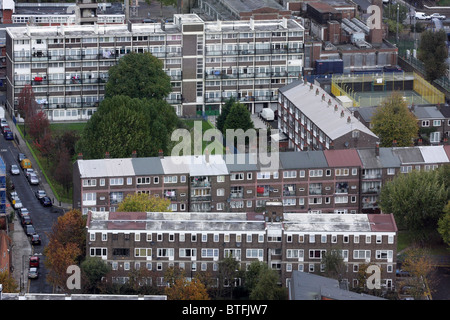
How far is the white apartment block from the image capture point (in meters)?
154

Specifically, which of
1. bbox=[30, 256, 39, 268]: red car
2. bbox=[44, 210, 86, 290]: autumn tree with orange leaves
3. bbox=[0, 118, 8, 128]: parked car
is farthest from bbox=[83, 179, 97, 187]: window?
bbox=[0, 118, 8, 128]: parked car

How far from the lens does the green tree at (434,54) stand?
526 ft

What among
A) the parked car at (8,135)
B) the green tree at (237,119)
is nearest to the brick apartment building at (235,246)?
the green tree at (237,119)

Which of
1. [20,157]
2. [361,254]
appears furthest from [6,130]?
[361,254]

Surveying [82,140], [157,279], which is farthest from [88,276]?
[82,140]

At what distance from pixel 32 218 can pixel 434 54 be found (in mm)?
62226

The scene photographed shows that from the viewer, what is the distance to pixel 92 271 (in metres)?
105

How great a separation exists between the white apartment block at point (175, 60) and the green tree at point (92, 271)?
52.7 m

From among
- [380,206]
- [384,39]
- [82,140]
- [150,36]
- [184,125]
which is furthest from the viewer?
[384,39]

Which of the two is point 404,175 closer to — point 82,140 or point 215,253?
point 215,253

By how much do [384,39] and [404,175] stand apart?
57.5 m

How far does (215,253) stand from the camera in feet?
351

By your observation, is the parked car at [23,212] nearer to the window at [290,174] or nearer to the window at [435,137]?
the window at [290,174]

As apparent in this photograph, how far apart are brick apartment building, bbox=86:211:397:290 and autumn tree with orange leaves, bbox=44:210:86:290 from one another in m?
1.83
